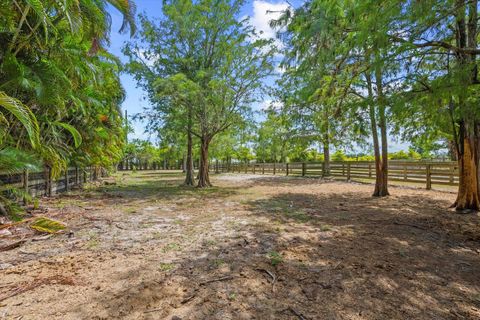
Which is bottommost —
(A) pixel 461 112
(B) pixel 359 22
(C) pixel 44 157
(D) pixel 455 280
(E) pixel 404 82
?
(D) pixel 455 280

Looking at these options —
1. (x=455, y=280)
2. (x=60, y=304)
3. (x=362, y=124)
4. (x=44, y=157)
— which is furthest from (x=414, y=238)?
(x=44, y=157)

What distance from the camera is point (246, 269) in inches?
109

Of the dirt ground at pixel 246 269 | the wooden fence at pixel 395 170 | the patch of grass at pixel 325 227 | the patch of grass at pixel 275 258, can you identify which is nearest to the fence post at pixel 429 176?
the wooden fence at pixel 395 170

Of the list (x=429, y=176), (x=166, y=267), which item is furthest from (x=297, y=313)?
(x=429, y=176)

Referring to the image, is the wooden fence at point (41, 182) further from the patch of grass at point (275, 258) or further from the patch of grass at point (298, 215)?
the patch of grass at point (298, 215)

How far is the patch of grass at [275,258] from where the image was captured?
2.91m

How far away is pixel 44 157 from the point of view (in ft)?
19.7

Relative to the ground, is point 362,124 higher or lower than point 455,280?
higher

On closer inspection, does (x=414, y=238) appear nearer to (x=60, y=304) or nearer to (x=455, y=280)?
(x=455, y=280)

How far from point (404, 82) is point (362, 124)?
90.1 inches

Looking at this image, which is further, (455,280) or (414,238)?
(414,238)

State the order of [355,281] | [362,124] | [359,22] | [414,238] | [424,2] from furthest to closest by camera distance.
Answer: [362,124] < [359,22] < [414,238] < [424,2] < [355,281]

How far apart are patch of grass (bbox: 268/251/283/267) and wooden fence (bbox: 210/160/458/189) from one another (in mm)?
8324

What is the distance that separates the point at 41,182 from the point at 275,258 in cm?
733
